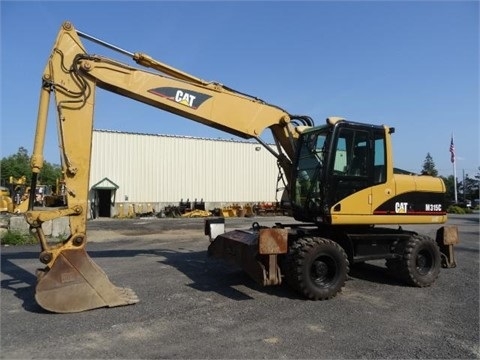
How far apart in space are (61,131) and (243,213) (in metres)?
25.5

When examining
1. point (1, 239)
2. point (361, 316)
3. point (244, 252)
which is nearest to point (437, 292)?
point (361, 316)

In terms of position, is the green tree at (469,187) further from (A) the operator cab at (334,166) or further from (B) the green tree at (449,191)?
(A) the operator cab at (334,166)

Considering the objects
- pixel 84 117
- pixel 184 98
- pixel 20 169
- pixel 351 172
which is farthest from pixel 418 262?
pixel 20 169

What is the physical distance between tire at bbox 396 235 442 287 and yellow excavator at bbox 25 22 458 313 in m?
0.02

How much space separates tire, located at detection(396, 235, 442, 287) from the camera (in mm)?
8562

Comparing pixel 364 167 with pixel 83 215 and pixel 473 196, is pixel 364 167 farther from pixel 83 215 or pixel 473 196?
pixel 473 196

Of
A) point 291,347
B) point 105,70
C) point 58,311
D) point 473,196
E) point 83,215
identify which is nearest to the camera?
point 291,347

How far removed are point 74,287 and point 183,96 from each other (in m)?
3.64

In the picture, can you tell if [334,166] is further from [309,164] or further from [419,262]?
[419,262]

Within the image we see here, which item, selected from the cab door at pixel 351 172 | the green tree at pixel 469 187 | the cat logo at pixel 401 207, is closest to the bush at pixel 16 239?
the cab door at pixel 351 172

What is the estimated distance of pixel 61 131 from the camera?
7055 millimetres

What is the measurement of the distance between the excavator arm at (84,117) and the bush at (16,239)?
864 cm

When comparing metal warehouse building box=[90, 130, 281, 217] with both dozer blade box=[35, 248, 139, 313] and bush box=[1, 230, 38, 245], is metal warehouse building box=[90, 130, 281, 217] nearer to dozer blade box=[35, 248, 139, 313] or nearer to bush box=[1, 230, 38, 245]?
bush box=[1, 230, 38, 245]

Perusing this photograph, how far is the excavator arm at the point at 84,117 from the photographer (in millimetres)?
6477
